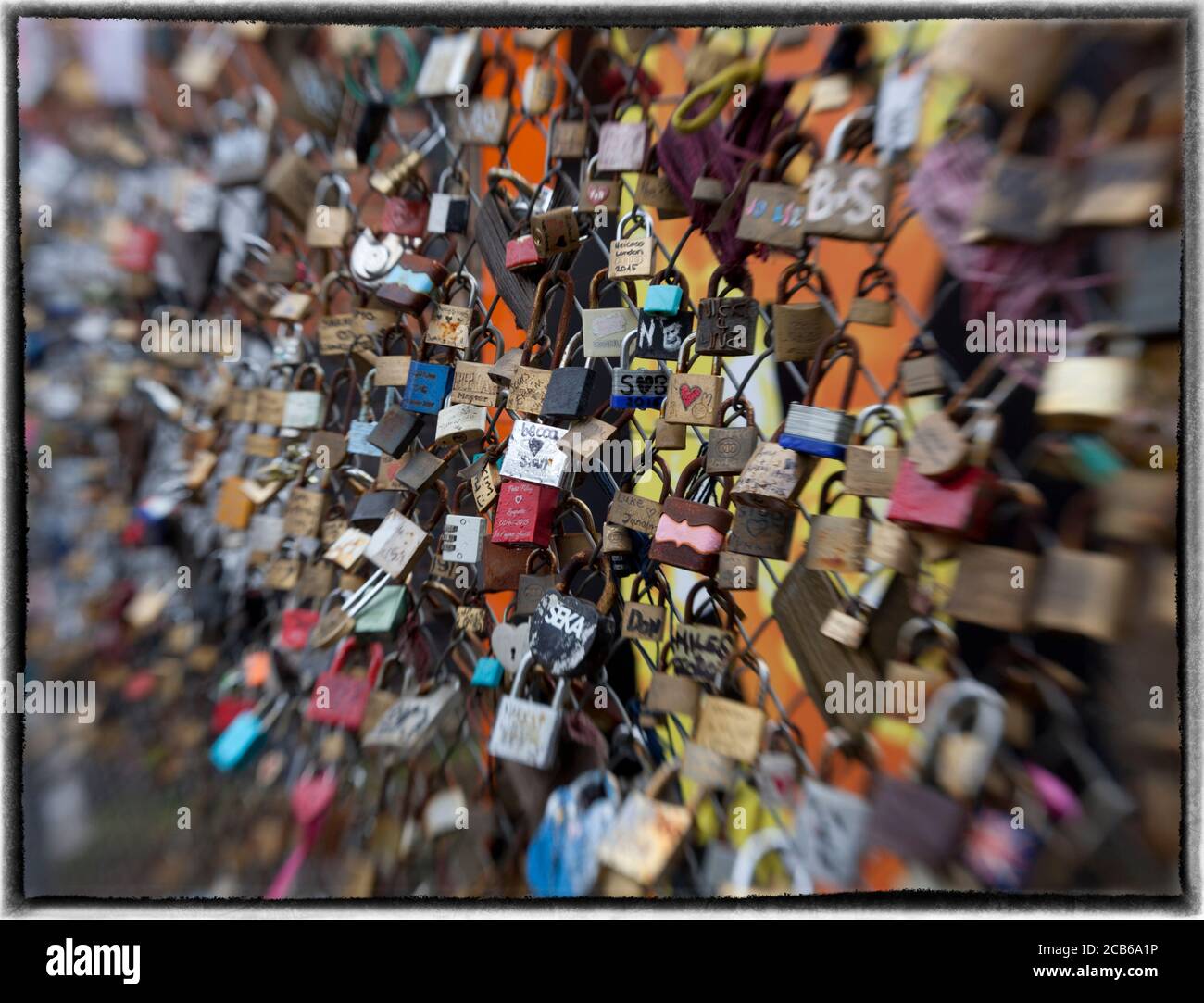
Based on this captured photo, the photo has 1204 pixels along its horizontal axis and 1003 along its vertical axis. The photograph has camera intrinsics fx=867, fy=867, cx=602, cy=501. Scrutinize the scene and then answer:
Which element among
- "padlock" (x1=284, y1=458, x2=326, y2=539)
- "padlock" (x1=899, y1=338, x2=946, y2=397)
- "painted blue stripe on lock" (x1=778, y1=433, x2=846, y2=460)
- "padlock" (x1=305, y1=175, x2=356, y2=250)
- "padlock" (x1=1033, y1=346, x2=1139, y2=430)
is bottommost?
"padlock" (x1=284, y1=458, x2=326, y2=539)

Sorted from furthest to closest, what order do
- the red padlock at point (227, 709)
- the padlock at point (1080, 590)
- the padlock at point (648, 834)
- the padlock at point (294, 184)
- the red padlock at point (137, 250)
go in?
the red padlock at point (137, 250) → the red padlock at point (227, 709) → the padlock at point (294, 184) → the padlock at point (648, 834) → the padlock at point (1080, 590)

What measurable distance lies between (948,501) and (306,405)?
979 millimetres

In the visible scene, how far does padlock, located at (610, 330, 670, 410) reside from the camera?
872 millimetres

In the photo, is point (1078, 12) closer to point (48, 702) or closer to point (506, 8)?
point (506, 8)

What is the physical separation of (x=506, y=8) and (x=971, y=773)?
2.88 feet

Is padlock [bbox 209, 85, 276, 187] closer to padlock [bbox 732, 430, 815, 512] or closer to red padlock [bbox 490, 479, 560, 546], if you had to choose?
red padlock [bbox 490, 479, 560, 546]

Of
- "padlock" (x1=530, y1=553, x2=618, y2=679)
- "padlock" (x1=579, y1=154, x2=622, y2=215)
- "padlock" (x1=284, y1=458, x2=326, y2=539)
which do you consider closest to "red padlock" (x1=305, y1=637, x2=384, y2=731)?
"padlock" (x1=284, y1=458, x2=326, y2=539)

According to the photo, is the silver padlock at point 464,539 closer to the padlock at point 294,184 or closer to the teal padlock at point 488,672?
the teal padlock at point 488,672

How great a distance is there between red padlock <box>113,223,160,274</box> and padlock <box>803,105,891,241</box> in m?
1.29

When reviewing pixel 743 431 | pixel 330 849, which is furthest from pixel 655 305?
pixel 330 849

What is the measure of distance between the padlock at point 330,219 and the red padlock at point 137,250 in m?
0.49

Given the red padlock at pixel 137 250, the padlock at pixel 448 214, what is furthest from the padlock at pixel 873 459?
the red padlock at pixel 137 250

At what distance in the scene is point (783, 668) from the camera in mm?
1104

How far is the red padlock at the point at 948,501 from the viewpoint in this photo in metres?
0.65
